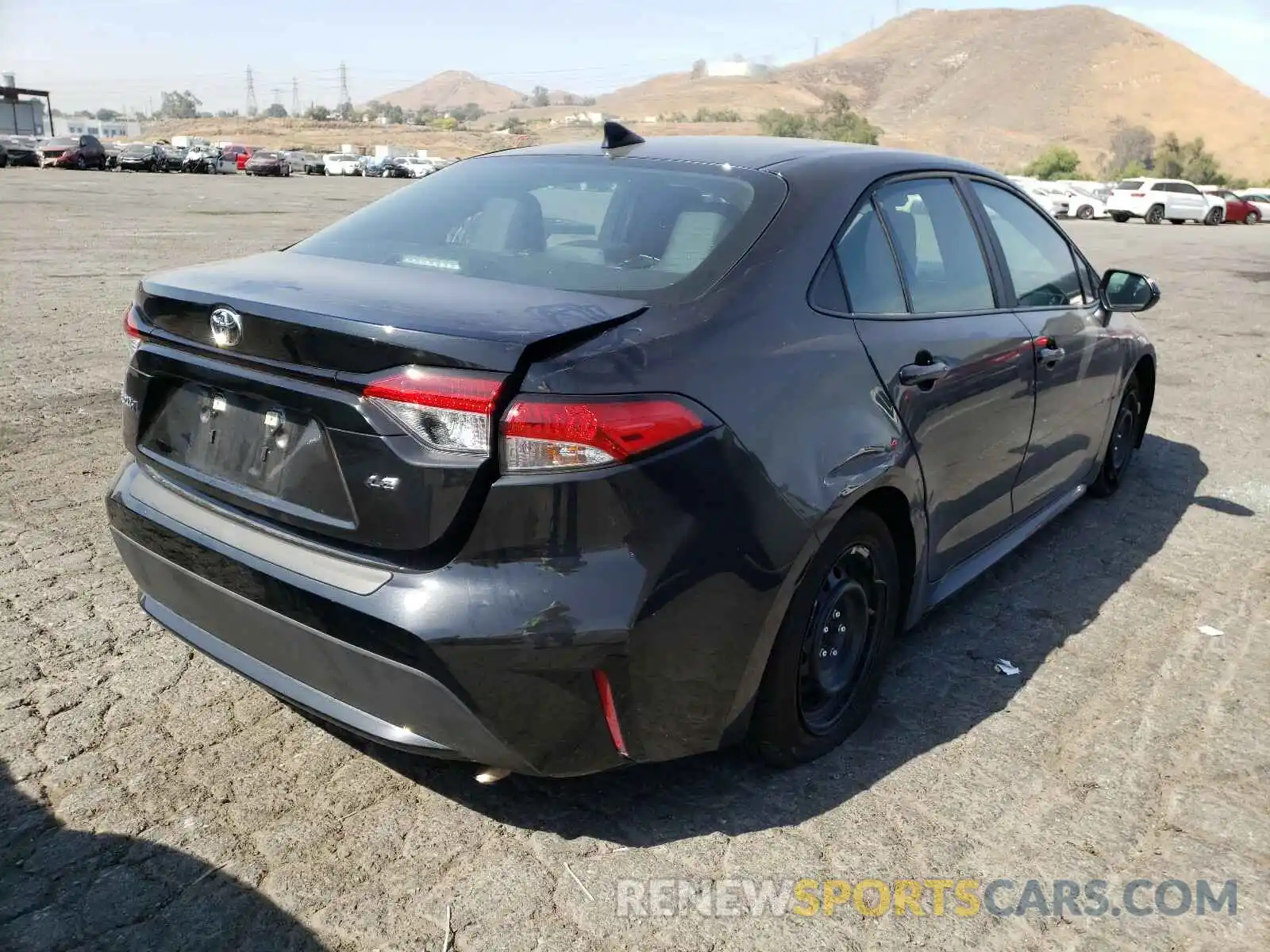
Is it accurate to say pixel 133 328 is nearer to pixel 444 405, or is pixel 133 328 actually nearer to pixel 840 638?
pixel 444 405

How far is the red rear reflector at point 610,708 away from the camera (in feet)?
7.70

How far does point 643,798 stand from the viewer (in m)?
2.86

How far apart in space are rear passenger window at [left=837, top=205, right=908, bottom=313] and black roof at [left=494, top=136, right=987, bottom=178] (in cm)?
28

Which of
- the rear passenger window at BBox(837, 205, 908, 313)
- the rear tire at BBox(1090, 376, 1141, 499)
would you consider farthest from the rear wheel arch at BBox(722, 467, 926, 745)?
the rear tire at BBox(1090, 376, 1141, 499)

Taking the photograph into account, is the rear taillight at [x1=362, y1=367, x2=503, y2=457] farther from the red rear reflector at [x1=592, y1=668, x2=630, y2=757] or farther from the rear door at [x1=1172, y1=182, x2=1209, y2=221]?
the rear door at [x1=1172, y1=182, x2=1209, y2=221]

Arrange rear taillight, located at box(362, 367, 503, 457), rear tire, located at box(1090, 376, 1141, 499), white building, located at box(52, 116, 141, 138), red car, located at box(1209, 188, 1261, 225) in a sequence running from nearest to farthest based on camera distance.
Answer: rear taillight, located at box(362, 367, 503, 457), rear tire, located at box(1090, 376, 1141, 499), red car, located at box(1209, 188, 1261, 225), white building, located at box(52, 116, 141, 138)

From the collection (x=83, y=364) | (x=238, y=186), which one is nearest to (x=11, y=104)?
(x=238, y=186)

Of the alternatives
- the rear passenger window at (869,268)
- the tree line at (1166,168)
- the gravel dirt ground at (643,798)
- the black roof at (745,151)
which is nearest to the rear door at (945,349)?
the rear passenger window at (869,268)

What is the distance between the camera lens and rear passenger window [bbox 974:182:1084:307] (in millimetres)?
4105

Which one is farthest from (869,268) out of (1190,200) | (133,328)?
(1190,200)

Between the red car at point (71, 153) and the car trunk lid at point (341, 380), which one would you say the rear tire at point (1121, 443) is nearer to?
the car trunk lid at point (341, 380)

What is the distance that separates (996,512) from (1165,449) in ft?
11.3

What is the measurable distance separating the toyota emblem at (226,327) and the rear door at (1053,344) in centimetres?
278

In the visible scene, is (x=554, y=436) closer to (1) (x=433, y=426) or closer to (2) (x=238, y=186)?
(1) (x=433, y=426)
